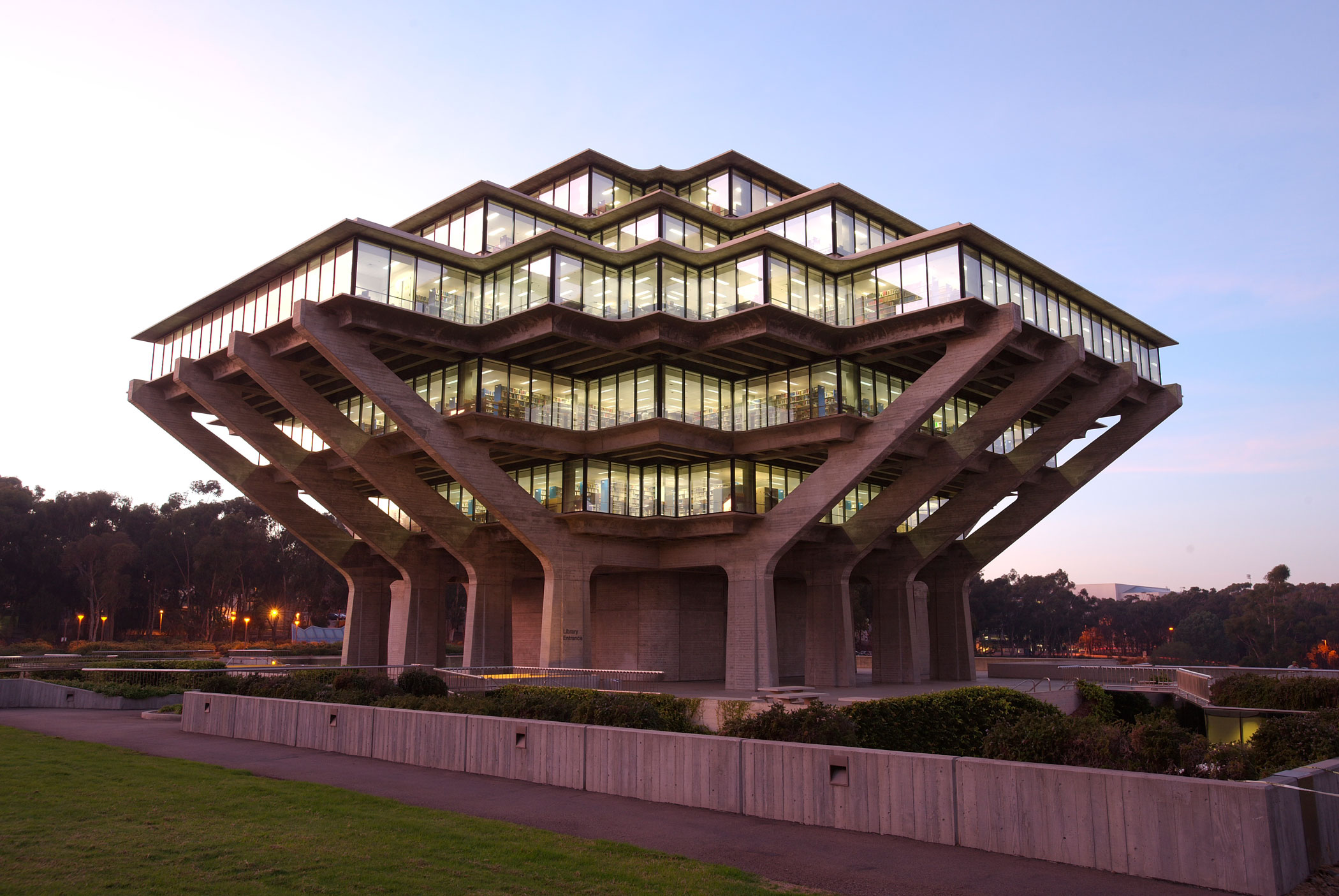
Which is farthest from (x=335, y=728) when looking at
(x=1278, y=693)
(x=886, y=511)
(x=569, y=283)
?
(x=886, y=511)

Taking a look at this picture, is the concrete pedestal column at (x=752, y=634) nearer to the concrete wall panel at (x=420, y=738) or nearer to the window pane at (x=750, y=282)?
the window pane at (x=750, y=282)

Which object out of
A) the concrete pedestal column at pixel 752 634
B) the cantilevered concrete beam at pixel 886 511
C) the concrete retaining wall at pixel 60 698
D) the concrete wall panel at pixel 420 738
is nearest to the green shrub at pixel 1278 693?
the cantilevered concrete beam at pixel 886 511

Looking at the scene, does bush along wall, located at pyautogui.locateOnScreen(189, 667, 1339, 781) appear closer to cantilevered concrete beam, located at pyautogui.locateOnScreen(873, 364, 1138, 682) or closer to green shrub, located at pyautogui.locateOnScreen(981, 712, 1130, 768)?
green shrub, located at pyautogui.locateOnScreen(981, 712, 1130, 768)

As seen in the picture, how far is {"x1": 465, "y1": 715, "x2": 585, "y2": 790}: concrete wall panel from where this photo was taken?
14.8 m

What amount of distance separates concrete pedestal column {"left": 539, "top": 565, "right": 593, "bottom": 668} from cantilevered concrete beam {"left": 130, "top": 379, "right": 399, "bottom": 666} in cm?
1553

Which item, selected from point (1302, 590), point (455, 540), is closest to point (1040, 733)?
point (455, 540)

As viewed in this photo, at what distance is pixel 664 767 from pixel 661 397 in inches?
1122

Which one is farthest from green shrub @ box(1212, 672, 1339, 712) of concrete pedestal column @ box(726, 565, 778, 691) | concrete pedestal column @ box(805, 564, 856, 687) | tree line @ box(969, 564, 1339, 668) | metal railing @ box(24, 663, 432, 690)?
tree line @ box(969, 564, 1339, 668)

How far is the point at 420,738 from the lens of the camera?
17.2 meters

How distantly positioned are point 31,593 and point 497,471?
6737cm

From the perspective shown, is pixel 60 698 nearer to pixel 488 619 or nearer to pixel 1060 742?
pixel 488 619

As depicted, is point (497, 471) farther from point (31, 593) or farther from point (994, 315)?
point (31, 593)

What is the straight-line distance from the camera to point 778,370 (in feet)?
142

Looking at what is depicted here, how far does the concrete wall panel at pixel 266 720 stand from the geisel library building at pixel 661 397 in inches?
741
